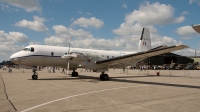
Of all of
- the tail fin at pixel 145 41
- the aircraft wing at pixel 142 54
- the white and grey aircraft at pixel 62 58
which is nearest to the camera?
the aircraft wing at pixel 142 54

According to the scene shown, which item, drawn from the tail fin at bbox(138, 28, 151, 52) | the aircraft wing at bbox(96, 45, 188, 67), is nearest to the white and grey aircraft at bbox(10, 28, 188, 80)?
the aircraft wing at bbox(96, 45, 188, 67)

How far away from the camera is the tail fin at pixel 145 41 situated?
1096 inches

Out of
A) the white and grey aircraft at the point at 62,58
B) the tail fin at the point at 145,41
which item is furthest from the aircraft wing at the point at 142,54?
the tail fin at the point at 145,41

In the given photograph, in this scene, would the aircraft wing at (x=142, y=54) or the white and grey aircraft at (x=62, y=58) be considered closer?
the aircraft wing at (x=142, y=54)

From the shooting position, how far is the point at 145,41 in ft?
92.4

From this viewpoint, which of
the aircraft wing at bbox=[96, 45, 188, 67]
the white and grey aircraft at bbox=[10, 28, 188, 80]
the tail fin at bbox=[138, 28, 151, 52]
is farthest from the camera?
the tail fin at bbox=[138, 28, 151, 52]

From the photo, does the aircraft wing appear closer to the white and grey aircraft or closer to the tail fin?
the white and grey aircraft

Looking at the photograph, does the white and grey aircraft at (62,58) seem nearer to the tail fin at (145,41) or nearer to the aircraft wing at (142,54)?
the aircraft wing at (142,54)

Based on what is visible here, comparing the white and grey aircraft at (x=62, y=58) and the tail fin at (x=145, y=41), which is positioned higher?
the tail fin at (x=145, y=41)

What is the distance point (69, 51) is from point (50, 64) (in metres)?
2.67

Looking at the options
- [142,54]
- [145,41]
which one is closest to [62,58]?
[142,54]

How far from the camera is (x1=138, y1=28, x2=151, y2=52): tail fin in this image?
1096 inches

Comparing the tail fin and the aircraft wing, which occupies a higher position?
the tail fin

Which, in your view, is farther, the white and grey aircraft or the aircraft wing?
the white and grey aircraft
